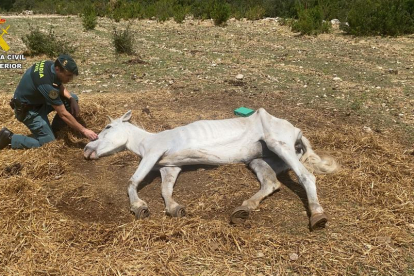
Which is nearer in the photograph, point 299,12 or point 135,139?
point 135,139

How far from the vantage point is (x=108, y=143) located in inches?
210

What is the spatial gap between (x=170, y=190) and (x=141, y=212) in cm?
61

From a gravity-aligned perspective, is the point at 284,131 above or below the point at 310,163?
above

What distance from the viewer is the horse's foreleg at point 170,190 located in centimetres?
421

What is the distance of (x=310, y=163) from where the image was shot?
5176 millimetres

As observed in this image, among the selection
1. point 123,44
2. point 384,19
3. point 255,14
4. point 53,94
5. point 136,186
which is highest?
point 53,94

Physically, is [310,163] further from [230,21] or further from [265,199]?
Result: [230,21]

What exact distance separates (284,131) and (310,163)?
0.57m

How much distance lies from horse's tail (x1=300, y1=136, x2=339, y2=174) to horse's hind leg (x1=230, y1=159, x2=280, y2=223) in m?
0.52

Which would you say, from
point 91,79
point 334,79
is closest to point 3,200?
point 91,79

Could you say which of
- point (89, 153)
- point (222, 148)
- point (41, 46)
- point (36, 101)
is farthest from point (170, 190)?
point (41, 46)

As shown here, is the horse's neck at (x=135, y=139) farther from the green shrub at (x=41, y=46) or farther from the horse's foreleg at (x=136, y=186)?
the green shrub at (x=41, y=46)

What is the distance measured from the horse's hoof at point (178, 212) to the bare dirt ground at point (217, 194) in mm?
83

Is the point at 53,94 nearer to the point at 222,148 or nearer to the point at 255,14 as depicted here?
the point at 222,148
